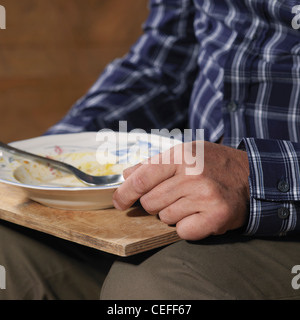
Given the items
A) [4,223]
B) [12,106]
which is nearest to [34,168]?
[4,223]

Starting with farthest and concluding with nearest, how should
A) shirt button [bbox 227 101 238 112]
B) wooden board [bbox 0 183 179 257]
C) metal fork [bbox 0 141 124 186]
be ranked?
shirt button [bbox 227 101 238 112] < metal fork [bbox 0 141 124 186] < wooden board [bbox 0 183 179 257]

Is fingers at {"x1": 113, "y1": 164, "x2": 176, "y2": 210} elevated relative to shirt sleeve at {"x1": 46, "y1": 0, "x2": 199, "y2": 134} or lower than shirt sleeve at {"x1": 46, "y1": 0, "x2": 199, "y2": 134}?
lower

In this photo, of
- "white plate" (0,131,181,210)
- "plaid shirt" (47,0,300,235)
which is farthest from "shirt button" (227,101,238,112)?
"white plate" (0,131,181,210)

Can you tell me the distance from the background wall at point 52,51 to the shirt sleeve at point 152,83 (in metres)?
0.82

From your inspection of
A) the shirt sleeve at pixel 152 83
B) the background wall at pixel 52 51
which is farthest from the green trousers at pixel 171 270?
the background wall at pixel 52 51

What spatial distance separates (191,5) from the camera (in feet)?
3.44

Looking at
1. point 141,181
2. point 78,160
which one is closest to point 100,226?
point 141,181

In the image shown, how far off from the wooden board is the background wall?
1320 mm

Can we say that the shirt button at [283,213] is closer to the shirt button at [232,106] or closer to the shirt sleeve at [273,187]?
the shirt sleeve at [273,187]

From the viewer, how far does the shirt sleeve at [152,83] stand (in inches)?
39.5

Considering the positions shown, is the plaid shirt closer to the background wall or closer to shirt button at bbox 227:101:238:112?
shirt button at bbox 227:101:238:112

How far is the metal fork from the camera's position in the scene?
1.93 ft

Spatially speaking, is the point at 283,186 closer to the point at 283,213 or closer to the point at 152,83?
the point at 283,213
